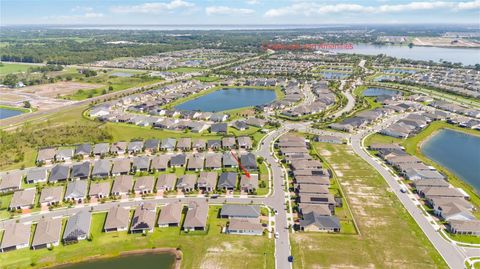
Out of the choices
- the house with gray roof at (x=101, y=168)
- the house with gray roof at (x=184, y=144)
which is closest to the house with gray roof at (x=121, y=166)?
the house with gray roof at (x=101, y=168)

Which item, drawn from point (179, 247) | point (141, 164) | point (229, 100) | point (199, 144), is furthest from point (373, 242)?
point (229, 100)

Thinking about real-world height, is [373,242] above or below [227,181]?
below

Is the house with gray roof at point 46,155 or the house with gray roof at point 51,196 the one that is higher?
the house with gray roof at point 46,155

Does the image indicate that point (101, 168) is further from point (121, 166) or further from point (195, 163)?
point (195, 163)

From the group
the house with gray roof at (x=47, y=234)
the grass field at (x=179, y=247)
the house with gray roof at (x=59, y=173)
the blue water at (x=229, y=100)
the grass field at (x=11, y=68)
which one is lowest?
the grass field at (x=179, y=247)

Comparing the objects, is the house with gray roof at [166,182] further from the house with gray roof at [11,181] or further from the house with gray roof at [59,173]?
the house with gray roof at [11,181]

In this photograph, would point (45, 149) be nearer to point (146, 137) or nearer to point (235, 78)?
point (146, 137)

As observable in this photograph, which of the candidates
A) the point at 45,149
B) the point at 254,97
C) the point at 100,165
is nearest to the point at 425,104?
the point at 254,97
